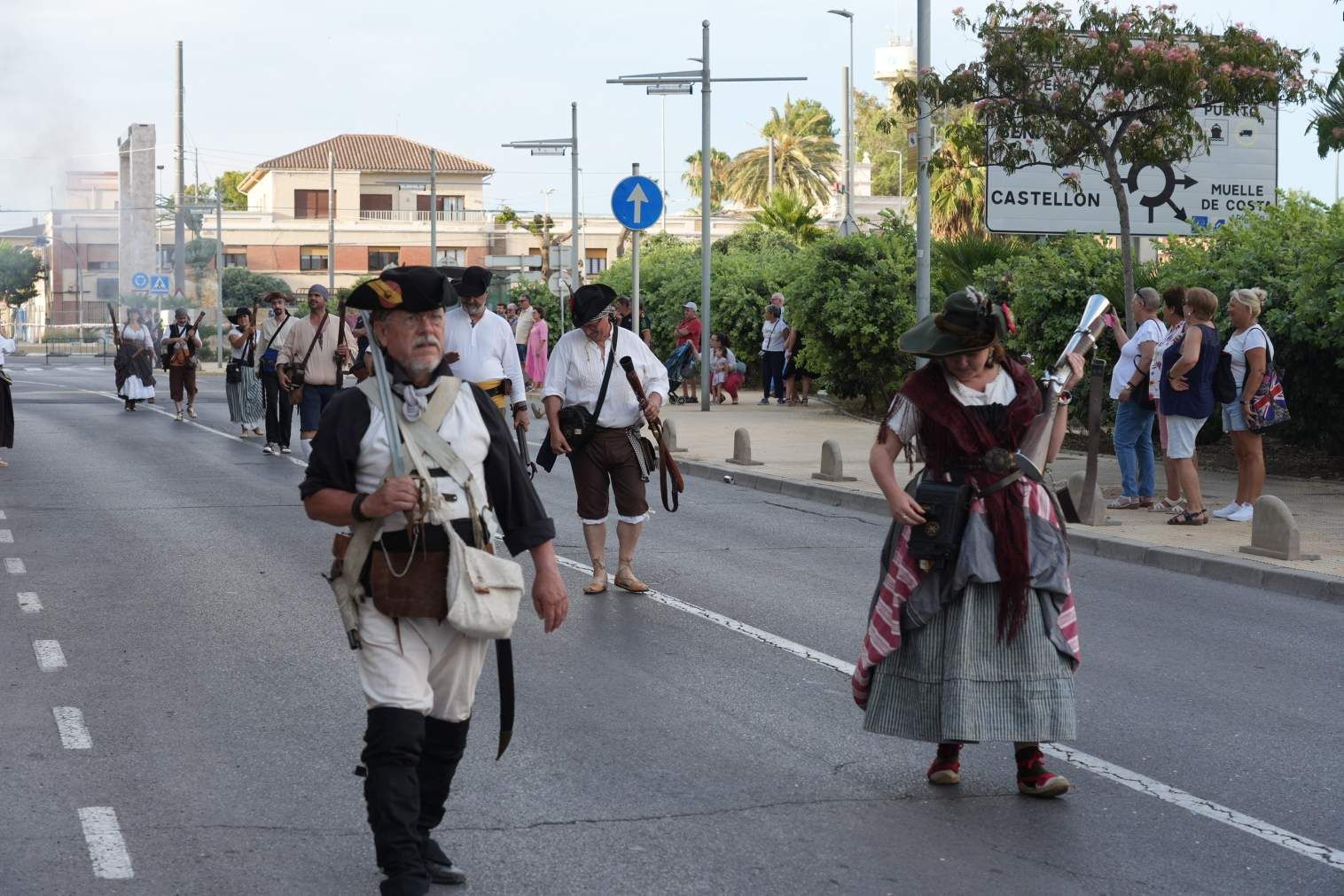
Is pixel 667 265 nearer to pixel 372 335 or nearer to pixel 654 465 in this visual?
pixel 654 465

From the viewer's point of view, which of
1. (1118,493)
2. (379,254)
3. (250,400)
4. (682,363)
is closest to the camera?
(1118,493)

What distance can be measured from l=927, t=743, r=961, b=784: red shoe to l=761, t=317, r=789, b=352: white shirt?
22345 mm

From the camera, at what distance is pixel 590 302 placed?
971cm

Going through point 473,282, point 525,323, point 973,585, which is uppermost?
point 525,323

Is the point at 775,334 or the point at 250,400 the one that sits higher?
the point at 775,334

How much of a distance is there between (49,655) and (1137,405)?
28.8ft

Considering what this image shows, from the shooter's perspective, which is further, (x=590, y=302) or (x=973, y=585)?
(x=590, y=302)

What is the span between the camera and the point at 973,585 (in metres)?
5.63

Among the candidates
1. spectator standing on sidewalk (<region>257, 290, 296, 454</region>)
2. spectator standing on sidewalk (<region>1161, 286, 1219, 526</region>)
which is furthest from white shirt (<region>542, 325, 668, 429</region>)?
spectator standing on sidewalk (<region>257, 290, 296, 454</region>)

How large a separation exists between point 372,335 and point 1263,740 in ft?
13.1

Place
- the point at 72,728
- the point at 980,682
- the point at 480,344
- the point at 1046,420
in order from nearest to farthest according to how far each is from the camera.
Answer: the point at 980,682, the point at 1046,420, the point at 72,728, the point at 480,344

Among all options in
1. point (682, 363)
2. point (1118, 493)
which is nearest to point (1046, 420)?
point (1118, 493)

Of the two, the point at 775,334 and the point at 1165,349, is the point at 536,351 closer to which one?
→ the point at 775,334

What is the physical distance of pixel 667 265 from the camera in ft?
120
